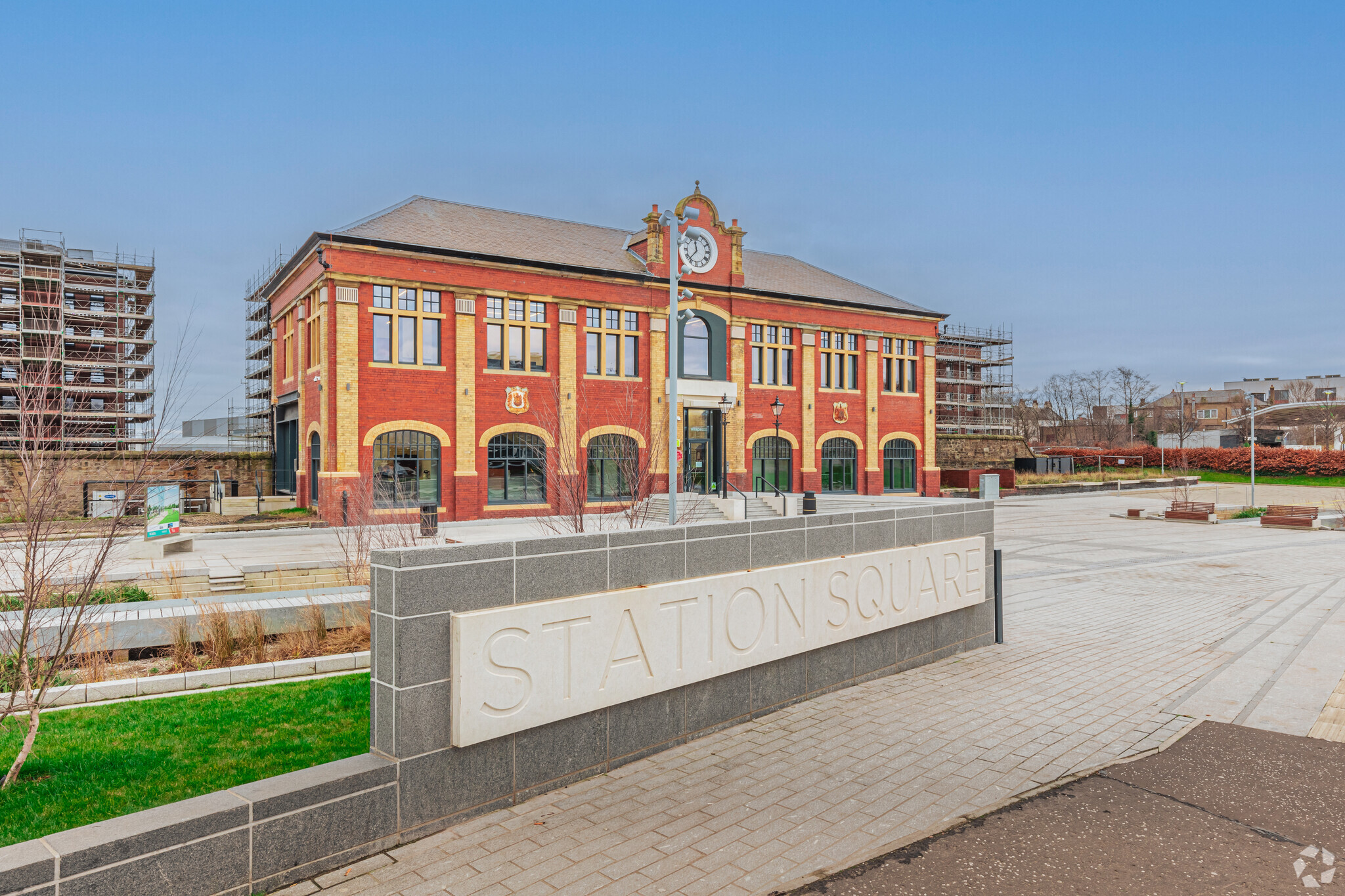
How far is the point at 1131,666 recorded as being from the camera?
8.84 meters

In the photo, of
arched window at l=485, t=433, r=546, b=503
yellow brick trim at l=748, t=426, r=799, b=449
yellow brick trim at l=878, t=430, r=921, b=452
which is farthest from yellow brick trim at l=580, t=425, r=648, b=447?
yellow brick trim at l=878, t=430, r=921, b=452

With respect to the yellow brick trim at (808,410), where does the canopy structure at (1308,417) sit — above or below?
above

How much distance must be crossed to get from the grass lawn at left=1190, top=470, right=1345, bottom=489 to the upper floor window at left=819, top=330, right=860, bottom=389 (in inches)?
1483

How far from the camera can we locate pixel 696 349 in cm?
3359

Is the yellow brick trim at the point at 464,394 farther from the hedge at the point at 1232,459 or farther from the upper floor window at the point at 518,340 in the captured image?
the hedge at the point at 1232,459

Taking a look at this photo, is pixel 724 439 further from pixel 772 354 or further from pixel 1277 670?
pixel 1277 670

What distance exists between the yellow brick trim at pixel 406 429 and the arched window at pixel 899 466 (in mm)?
21843

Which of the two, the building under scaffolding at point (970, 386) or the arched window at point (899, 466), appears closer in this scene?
the arched window at point (899, 466)

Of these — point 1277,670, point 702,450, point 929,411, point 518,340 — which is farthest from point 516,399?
point 1277,670

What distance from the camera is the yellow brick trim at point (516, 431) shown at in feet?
91.3

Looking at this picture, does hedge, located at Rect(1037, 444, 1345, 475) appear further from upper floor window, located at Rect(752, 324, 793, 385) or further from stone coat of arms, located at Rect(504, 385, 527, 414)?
stone coat of arms, located at Rect(504, 385, 527, 414)

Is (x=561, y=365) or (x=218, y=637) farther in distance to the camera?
(x=561, y=365)

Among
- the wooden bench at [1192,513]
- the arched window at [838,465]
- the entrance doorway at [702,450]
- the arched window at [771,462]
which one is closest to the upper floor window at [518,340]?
the entrance doorway at [702,450]

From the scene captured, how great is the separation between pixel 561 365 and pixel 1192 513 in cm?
2536
